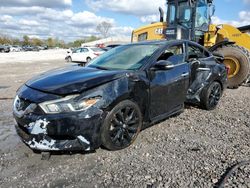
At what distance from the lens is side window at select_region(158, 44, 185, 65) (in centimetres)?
478

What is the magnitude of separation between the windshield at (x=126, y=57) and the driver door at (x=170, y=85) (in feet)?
0.83

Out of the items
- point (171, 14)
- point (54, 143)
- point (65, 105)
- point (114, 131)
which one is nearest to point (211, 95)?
point (114, 131)

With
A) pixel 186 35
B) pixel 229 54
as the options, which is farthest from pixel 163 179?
pixel 186 35

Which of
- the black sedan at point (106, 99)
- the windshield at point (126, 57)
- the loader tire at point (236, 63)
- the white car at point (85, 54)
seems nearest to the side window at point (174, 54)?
the black sedan at point (106, 99)

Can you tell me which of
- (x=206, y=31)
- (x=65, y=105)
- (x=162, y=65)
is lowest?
(x=65, y=105)

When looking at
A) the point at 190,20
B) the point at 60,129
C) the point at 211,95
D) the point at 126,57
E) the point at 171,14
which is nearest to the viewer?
the point at 60,129

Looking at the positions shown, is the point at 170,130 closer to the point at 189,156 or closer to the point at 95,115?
the point at 189,156

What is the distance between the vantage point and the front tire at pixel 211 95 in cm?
577

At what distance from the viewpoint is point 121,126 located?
384 centimetres

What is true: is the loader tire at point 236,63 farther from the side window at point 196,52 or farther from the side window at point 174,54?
the side window at point 174,54

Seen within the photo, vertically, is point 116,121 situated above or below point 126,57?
below

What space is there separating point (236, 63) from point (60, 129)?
6.89 metres

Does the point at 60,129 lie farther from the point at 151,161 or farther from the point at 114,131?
the point at 151,161

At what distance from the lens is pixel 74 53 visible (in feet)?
77.8
